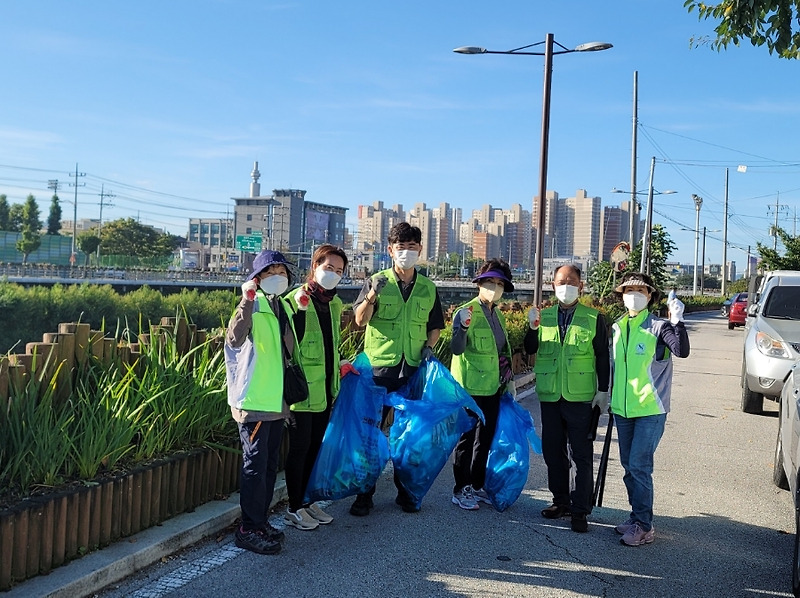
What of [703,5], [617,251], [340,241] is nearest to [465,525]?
[703,5]

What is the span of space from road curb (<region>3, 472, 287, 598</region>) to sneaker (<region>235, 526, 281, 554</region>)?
0.27 metres

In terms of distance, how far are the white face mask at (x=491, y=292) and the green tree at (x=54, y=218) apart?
4930 inches

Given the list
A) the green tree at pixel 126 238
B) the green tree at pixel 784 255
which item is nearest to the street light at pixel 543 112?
the green tree at pixel 784 255

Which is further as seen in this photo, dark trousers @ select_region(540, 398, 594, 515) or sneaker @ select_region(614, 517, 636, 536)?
dark trousers @ select_region(540, 398, 594, 515)

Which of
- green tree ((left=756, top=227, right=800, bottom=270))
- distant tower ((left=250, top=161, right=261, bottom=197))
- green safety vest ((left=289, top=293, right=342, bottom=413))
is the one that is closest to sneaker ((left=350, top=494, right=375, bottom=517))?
green safety vest ((left=289, top=293, right=342, bottom=413))

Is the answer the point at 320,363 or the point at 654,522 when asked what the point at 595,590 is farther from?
the point at 320,363

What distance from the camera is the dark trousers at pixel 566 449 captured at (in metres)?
5.07

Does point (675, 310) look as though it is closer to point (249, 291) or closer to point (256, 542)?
point (249, 291)

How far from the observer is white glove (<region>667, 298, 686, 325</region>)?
186 inches

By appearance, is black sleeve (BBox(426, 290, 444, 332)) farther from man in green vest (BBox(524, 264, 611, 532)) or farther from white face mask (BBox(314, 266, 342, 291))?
white face mask (BBox(314, 266, 342, 291))

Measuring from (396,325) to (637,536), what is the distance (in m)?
1.98

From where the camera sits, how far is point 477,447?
5.48 meters

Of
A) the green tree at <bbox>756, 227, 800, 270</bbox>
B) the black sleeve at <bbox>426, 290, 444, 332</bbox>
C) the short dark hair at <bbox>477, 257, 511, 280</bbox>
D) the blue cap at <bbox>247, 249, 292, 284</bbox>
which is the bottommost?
the black sleeve at <bbox>426, 290, 444, 332</bbox>

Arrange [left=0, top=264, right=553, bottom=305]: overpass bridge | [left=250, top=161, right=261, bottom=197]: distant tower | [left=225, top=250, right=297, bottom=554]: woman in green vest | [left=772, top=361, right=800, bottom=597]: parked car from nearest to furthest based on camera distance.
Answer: [left=772, top=361, right=800, bottom=597]: parked car, [left=225, top=250, right=297, bottom=554]: woman in green vest, [left=0, top=264, right=553, bottom=305]: overpass bridge, [left=250, top=161, right=261, bottom=197]: distant tower
